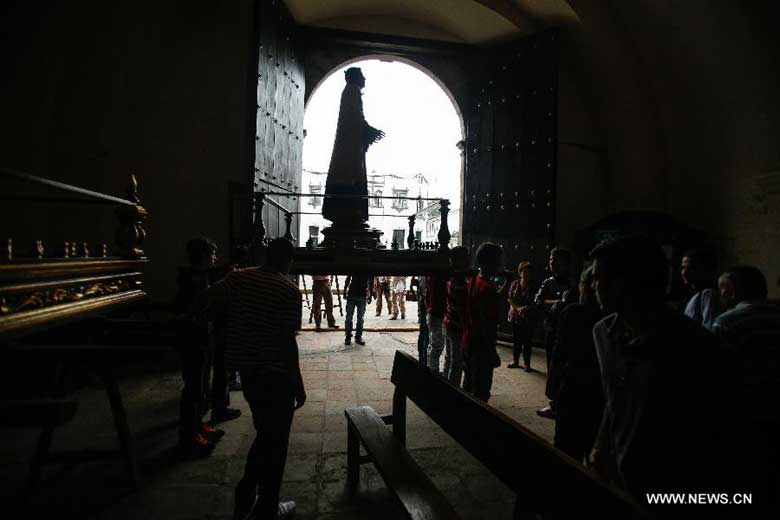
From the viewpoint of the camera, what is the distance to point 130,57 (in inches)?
243

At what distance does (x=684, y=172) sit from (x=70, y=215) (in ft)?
31.6

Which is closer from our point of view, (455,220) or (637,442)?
(637,442)

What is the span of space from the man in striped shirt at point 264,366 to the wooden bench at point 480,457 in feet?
1.95

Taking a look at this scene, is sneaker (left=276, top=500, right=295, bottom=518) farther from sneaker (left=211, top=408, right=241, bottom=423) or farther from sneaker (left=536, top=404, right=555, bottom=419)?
sneaker (left=536, top=404, right=555, bottom=419)

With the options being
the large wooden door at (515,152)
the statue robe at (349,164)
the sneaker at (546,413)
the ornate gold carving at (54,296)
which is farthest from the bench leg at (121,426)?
the large wooden door at (515,152)

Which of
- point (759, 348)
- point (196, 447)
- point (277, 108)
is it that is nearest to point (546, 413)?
point (759, 348)

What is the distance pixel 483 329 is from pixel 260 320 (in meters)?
2.05

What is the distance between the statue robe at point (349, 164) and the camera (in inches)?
253

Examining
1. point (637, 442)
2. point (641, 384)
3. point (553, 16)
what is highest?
point (553, 16)

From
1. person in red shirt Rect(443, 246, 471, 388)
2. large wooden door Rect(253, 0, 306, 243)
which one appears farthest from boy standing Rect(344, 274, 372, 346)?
person in red shirt Rect(443, 246, 471, 388)

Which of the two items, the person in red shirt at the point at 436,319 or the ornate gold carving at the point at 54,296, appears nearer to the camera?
the ornate gold carving at the point at 54,296

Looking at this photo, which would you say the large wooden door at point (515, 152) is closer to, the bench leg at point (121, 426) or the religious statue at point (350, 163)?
the religious statue at point (350, 163)

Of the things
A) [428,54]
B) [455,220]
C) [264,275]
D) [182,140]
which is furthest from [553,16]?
[455,220]

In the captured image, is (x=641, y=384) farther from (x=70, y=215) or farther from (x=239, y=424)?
(x=70, y=215)
